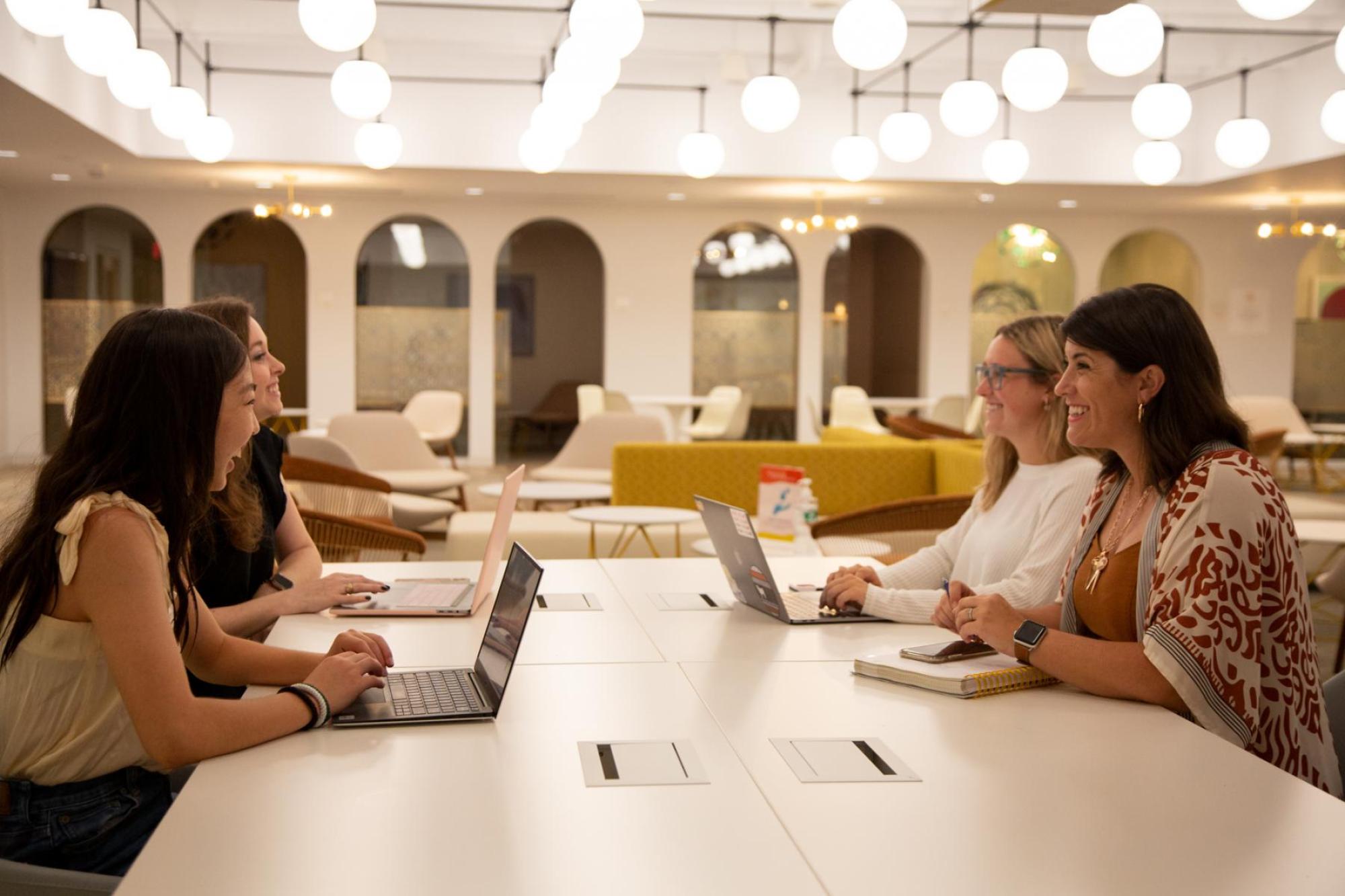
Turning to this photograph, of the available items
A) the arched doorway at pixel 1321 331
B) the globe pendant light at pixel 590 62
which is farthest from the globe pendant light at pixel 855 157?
the arched doorway at pixel 1321 331

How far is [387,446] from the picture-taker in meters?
8.45

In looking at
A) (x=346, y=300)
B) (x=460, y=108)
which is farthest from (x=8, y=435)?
(x=460, y=108)

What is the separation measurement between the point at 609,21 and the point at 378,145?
4439 millimetres

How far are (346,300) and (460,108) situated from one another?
3.51 metres

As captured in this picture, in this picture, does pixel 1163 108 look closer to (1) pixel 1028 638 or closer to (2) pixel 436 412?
(1) pixel 1028 638

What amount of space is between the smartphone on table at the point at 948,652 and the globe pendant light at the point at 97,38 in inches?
173

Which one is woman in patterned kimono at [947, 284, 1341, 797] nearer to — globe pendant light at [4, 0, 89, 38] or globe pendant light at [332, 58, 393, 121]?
globe pendant light at [4, 0, 89, 38]

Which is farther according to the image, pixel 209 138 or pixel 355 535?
pixel 209 138

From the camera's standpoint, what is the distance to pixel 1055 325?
9.86 feet

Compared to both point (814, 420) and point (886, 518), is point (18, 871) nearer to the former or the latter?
point (886, 518)

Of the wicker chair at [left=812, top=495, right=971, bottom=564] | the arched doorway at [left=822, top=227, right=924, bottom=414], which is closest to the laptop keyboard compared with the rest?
the wicker chair at [left=812, top=495, right=971, bottom=564]

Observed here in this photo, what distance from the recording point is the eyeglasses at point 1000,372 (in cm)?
293

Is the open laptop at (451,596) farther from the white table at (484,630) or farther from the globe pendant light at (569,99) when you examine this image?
the globe pendant light at (569,99)

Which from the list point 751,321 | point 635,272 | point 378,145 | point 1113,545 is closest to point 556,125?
point 378,145
